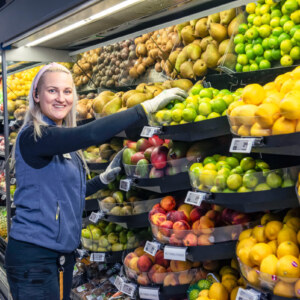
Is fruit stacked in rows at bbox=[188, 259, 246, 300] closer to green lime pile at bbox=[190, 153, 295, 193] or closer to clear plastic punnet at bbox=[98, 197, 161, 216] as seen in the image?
green lime pile at bbox=[190, 153, 295, 193]

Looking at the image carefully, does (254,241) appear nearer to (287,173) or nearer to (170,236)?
(287,173)

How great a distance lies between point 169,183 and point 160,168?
0.10m

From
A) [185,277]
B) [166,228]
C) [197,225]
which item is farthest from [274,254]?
[185,277]

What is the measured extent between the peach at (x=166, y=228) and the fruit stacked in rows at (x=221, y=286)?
0.32 meters

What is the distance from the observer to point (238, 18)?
2250 mm

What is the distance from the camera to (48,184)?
2072 mm

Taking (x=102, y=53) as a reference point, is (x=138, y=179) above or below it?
below

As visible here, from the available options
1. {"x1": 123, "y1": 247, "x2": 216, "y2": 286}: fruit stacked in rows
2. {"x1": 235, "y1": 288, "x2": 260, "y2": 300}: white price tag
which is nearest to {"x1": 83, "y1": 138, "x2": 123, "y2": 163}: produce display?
{"x1": 123, "y1": 247, "x2": 216, "y2": 286}: fruit stacked in rows

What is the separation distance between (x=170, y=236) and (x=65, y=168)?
653mm

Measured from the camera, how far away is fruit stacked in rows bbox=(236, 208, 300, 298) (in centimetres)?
146

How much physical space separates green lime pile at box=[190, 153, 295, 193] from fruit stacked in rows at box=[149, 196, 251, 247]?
0.25m

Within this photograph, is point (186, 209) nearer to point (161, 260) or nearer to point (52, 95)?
point (161, 260)

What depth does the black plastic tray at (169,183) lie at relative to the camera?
2.22 metres

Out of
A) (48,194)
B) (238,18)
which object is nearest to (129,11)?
(238,18)
